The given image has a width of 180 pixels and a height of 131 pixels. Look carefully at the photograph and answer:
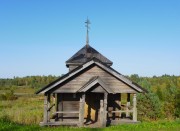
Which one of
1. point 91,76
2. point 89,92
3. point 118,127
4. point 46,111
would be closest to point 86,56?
point 91,76

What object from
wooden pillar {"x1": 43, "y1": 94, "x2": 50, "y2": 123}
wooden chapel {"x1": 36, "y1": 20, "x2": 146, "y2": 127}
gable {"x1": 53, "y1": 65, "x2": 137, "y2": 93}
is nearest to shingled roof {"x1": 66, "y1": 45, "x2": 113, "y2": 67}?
wooden chapel {"x1": 36, "y1": 20, "x2": 146, "y2": 127}

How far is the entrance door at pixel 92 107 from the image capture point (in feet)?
72.0

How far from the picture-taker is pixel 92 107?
22.1m

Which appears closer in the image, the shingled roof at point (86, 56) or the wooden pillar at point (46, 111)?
the wooden pillar at point (46, 111)

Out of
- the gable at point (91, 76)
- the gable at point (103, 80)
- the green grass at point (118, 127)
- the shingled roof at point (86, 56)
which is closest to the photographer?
the green grass at point (118, 127)

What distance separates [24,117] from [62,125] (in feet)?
18.0

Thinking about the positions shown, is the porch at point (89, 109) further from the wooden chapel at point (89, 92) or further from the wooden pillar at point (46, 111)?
the wooden pillar at point (46, 111)

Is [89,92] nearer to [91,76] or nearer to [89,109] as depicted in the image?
[91,76]

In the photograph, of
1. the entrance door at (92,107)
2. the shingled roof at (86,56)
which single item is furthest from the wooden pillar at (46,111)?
the shingled roof at (86,56)

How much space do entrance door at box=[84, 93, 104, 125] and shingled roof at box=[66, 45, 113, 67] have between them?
2.83 m

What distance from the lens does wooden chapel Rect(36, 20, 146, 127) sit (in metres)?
19.5

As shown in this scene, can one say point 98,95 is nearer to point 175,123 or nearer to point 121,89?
point 121,89

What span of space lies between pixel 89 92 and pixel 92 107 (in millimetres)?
1639

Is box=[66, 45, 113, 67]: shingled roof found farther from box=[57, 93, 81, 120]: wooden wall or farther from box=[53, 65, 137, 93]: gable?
box=[57, 93, 81, 120]: wooden wall
